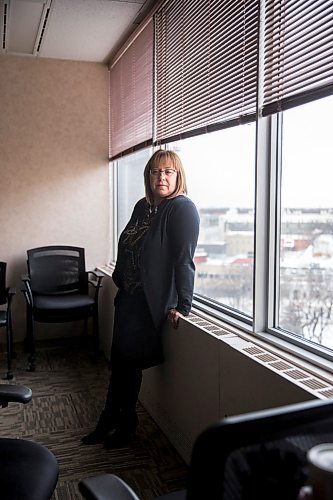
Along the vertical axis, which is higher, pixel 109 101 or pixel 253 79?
pixel 109 101

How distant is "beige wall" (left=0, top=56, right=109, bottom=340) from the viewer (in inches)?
183

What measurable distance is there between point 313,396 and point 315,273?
1.86 ft

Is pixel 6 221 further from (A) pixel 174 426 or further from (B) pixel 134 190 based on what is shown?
(A) pixel 174 426

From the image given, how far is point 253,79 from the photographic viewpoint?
218 cm

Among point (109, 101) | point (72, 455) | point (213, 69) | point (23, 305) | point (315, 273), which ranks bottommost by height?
point (72, 455)

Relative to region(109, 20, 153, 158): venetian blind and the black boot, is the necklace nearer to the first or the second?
region(109, 20, 153, 158): venetian blind

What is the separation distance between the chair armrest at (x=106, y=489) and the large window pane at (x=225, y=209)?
4.56 feet

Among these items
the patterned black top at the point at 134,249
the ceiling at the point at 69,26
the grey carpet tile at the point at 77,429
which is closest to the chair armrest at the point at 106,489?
the grey carpet tile at the point at 77,429

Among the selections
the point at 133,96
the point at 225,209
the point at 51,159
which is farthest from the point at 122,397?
the point at 51,159

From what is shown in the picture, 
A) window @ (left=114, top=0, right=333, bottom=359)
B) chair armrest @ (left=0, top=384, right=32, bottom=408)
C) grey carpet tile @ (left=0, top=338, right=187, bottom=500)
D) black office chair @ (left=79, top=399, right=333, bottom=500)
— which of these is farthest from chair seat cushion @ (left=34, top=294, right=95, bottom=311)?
black office chair @ (left=79, top=399, right=333, bottom=500)

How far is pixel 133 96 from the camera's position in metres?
4.10

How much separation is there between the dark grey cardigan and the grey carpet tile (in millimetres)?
698

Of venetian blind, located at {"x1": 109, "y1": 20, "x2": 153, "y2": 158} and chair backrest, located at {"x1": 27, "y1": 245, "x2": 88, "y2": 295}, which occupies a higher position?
Result: venetian blind, located at {"x1": 109, "y1": 20, "x2": 153, "y2": 158}

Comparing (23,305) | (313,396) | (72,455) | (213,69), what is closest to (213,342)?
(313,396)
